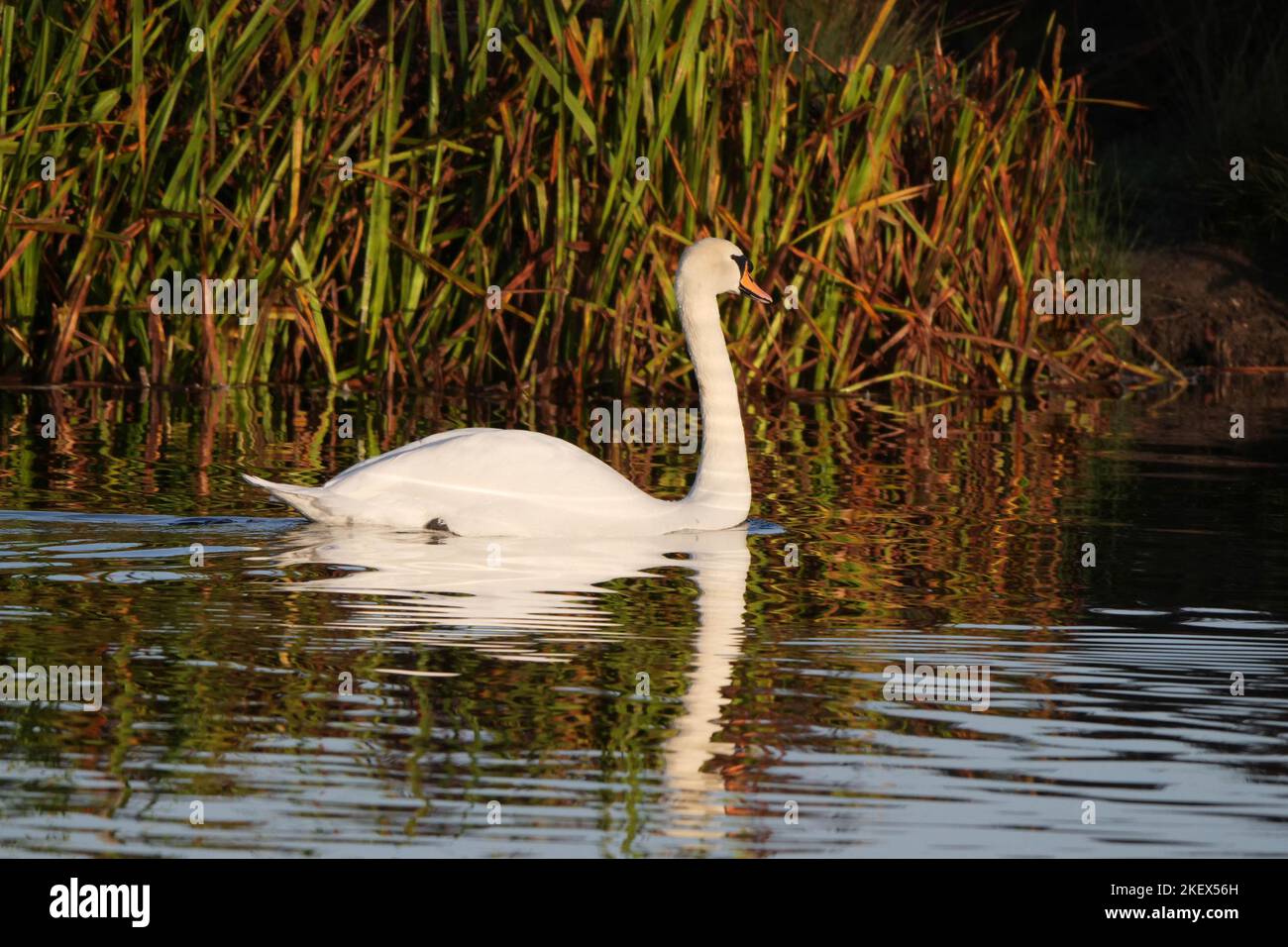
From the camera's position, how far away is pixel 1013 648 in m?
5.91

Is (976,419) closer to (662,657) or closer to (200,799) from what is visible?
(662,657)

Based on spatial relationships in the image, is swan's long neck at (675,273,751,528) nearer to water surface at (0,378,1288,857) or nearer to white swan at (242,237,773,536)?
white swan at (242,237,773,536)

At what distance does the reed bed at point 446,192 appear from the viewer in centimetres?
1244

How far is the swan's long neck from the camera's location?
796 centimetres

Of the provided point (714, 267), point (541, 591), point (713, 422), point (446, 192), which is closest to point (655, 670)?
point (541, 591)

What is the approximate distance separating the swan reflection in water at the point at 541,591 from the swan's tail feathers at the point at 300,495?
7 centimetres

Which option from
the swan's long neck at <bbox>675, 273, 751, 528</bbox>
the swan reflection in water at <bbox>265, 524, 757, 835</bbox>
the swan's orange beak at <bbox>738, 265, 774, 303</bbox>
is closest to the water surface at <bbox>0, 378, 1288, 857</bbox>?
the swan reflection in water at <bbox>265, 524, 757, 835</bbox>

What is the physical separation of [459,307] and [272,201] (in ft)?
4.14

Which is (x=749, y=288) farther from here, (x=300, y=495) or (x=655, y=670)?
(x=655, y=670)

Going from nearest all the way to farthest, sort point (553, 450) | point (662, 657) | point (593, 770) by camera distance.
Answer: point (593, 770), point (662, 657), point (553, 450)

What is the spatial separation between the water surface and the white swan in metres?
0.11

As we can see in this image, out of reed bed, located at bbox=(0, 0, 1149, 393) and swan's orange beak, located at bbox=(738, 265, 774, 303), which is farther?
reed bed, located at bbox=(0, 0, 1149, 393)
